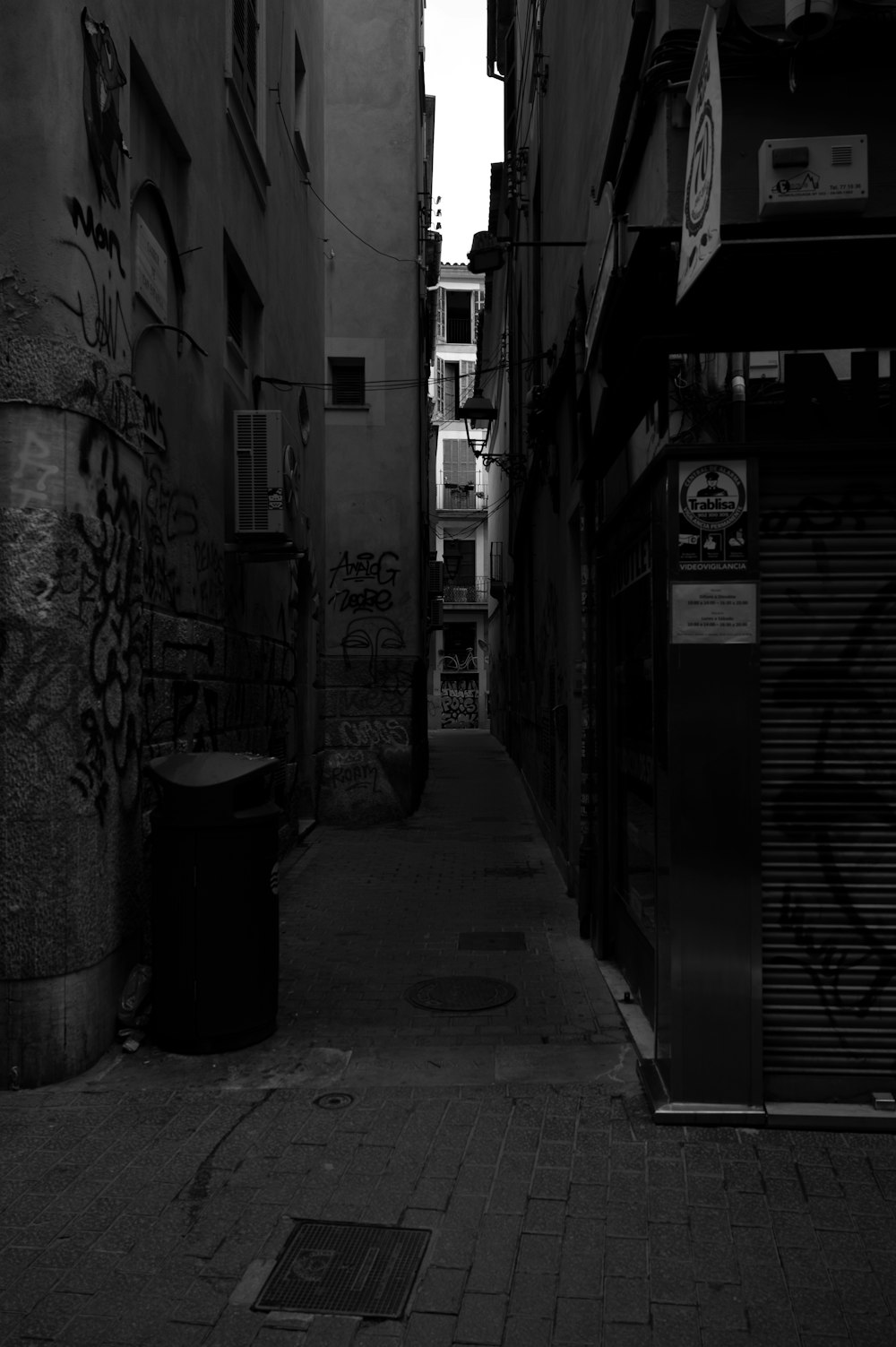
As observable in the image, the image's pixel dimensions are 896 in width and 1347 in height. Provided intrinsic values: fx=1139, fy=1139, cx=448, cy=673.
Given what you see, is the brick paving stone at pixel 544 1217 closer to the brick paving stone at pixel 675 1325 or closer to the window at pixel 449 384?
Answer: the brick paving stone at pixel 675 1325

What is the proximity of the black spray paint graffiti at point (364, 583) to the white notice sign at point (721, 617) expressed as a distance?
10827 mm

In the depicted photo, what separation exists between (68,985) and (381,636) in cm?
1016

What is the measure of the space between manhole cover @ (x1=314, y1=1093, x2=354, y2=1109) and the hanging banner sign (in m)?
3.39

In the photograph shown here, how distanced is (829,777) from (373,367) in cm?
1235

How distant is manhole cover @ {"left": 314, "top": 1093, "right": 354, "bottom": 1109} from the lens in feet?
15.1

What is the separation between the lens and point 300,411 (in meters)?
12.6

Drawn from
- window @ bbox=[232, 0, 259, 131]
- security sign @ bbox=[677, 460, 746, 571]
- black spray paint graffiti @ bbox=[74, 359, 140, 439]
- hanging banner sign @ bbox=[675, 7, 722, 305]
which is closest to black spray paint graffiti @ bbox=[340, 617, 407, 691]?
window @ bbox=[232, 0, 259, 131]

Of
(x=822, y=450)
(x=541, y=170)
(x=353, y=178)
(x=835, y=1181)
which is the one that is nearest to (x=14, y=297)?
(x=822, y=450)

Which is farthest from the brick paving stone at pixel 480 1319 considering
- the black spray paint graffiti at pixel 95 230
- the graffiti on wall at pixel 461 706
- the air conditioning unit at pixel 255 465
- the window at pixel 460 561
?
the window at pixel 460 561

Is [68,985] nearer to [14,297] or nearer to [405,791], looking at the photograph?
[14,297]

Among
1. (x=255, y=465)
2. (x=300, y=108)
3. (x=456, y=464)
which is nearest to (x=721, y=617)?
(x=255, y=465)

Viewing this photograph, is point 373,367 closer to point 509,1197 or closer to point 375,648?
point 375,648

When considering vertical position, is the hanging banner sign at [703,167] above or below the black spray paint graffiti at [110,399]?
above

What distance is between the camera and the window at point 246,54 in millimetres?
9227
